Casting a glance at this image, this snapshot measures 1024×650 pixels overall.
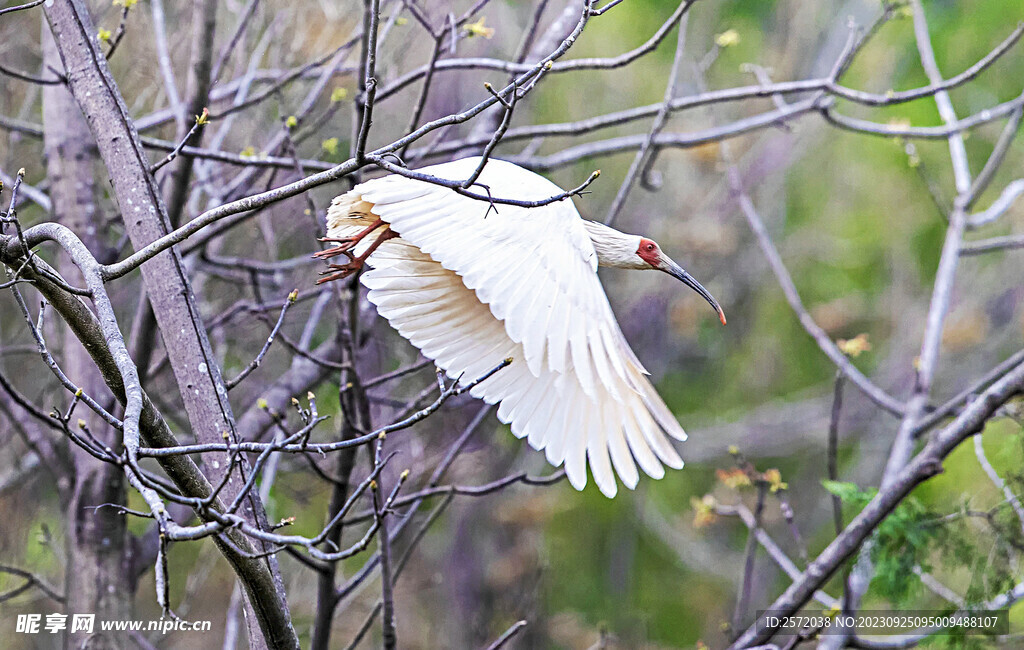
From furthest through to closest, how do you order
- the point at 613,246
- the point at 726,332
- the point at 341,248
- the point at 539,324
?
the point at 726,332 → the point at 613,246 → the point at 341,248 → the point at 539,324

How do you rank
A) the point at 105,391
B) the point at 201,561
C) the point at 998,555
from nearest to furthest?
1. the point at 998,555
2. the point at 105,391
3. the point at 201,561

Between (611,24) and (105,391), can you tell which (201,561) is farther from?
(611,24)

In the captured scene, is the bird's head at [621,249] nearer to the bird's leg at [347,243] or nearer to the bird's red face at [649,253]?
the bird's red face at [649,253]

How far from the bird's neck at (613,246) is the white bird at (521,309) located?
0.70 metres

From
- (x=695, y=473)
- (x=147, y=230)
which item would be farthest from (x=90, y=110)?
(x=695, y=473)

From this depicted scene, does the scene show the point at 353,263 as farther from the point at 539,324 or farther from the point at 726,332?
the point at 726,332

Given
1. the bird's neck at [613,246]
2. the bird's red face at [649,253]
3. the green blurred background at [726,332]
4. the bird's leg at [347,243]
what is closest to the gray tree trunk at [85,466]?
the bird's leg at [347,243]

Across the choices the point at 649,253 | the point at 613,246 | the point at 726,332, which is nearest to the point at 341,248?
the point at 613,246

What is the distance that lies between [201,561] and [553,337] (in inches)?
171

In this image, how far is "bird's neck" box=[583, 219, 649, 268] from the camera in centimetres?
356

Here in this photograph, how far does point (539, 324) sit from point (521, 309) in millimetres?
65

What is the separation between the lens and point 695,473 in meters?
9.43

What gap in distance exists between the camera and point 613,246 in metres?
3.57

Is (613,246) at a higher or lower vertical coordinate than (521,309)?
higher
